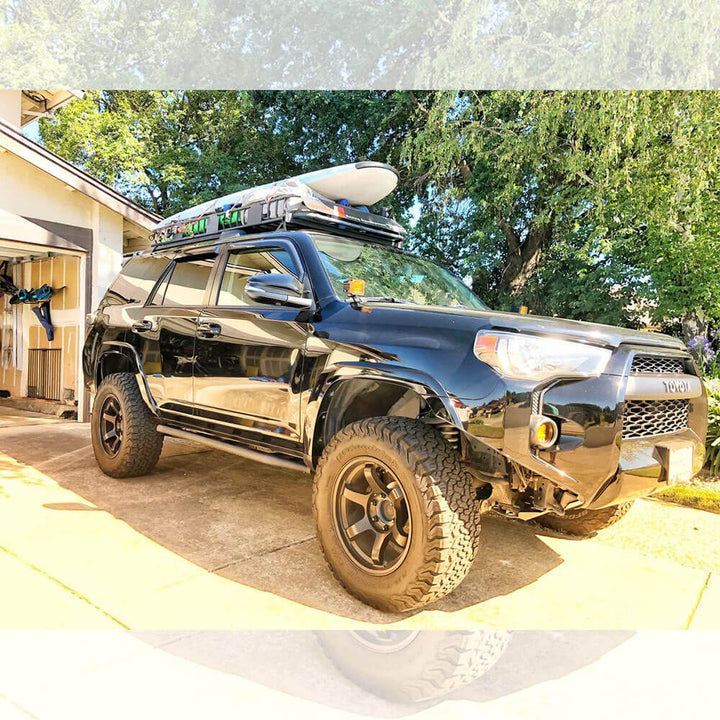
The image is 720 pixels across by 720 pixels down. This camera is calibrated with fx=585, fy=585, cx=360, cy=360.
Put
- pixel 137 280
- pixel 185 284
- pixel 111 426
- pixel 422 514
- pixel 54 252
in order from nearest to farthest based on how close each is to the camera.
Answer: pixel 422 514
pixel 185 284
pixel 111 426
pixel 137 280
pixel 54 252

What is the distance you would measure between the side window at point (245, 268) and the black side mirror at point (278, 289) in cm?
33

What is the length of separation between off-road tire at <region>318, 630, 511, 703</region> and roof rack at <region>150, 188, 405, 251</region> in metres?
2.75

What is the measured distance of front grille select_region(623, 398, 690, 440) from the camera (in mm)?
2613

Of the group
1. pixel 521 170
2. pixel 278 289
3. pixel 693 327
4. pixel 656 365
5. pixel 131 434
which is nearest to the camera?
pixel 656 365

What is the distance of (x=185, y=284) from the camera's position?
4.45 m

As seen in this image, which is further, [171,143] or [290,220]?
[171,143]

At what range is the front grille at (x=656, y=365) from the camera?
2716mm

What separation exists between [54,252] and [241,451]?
272 inches

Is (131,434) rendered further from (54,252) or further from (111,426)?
(54,252)

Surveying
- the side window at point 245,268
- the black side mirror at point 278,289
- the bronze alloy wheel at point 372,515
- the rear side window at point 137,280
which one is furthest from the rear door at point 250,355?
the rear side window at point 137,280

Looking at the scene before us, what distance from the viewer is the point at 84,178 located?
824 cm

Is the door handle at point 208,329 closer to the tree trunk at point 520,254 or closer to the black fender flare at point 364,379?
the black fender flare at point 364,379

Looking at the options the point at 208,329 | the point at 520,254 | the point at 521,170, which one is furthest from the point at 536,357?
the point at 520,254

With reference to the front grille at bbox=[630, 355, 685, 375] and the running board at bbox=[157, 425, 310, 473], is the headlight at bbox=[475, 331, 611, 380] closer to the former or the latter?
the front grille at bbox=[630, 355, 685, 375]
